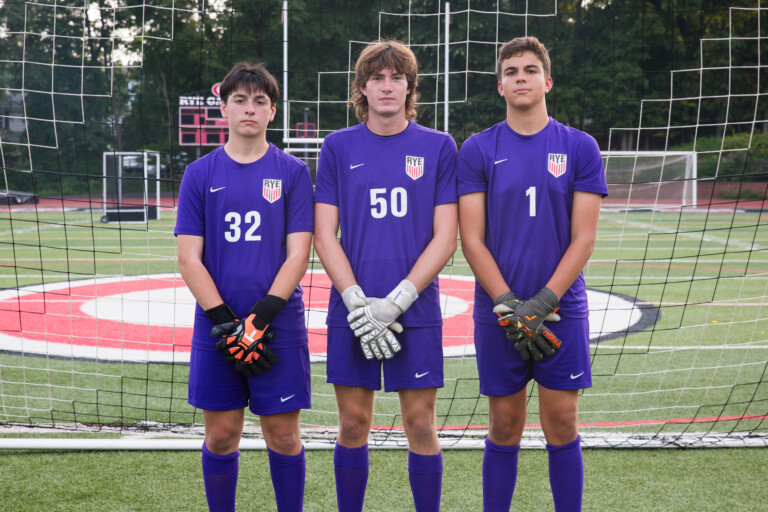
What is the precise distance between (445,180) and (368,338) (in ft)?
2.30

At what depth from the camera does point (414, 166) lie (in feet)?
8.59

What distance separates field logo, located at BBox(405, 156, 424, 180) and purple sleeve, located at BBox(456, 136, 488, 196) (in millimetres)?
170

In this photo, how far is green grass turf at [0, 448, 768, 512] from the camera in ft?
10.3

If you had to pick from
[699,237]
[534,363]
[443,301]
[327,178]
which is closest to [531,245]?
[534,363]

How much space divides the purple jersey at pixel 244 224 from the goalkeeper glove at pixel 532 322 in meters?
0.81

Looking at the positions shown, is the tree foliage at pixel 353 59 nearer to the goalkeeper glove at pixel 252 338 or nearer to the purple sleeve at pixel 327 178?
the purple sleeve at pixel 327 178

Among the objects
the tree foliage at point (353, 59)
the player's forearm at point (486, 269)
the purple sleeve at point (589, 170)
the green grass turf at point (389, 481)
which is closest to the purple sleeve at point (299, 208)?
the player's forearm at point (486, 269)

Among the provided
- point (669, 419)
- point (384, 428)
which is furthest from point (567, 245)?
point (669, 419)

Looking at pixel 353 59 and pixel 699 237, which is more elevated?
pixel 353 59

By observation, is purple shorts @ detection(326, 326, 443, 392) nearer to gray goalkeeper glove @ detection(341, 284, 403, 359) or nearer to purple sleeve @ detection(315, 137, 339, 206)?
gray goalkeeper glove @ detection(341, 284, 403, 359)

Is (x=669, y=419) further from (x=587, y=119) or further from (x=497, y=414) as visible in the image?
(x=587, y=119)

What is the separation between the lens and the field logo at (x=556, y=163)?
8.63ft

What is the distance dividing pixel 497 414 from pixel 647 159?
74.6ft

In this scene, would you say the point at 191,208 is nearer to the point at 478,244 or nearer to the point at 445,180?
the point at 445,180
